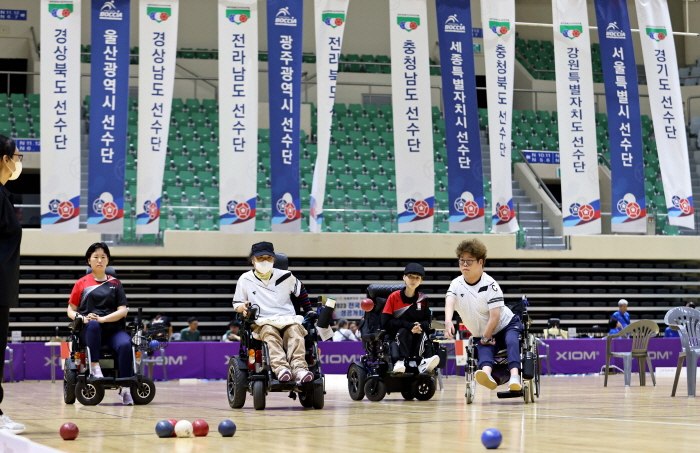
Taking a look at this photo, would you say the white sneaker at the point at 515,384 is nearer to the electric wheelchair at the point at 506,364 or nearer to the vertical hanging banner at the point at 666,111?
the electric wheelchair at the point at 506,364

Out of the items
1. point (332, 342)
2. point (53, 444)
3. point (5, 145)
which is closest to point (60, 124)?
point (332, 342)

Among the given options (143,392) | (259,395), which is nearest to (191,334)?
(143,392)

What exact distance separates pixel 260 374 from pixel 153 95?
6646mm

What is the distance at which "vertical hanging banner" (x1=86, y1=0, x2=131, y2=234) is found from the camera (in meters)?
12.0

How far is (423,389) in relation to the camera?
8.13 metres

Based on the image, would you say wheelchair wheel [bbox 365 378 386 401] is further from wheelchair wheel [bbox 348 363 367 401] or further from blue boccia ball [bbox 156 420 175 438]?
blue boccia ball [bbox 156 420 175 438]

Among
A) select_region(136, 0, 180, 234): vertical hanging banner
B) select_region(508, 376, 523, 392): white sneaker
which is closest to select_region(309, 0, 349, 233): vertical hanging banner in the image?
select_region(136, 0, 180, 234): vertical hanging banner

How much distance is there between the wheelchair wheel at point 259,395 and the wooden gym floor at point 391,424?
0.08 m

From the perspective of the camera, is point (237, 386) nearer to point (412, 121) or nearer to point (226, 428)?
point (226, 428)

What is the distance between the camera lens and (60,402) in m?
8.24

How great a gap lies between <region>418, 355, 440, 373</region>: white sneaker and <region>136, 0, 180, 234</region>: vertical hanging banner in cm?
570

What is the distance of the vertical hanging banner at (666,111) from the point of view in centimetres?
1331

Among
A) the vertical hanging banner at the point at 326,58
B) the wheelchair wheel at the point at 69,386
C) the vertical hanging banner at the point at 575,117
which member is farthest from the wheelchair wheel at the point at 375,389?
the vertical hanging banner at the point at 575,117

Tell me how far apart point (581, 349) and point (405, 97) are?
19.8ft
